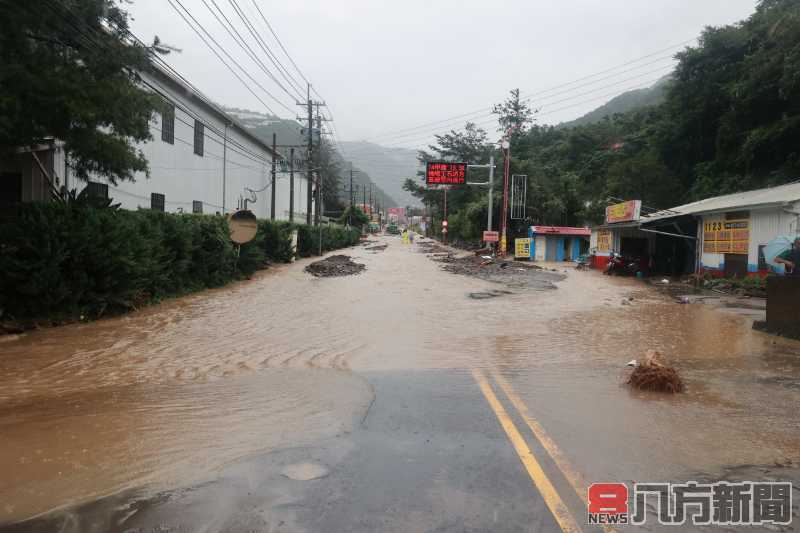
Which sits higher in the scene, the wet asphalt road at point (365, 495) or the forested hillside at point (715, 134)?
the forested hillside at point (715, 134)

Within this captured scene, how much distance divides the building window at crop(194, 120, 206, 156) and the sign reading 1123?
47.0 feet

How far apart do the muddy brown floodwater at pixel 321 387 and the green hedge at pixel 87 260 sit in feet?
2.03

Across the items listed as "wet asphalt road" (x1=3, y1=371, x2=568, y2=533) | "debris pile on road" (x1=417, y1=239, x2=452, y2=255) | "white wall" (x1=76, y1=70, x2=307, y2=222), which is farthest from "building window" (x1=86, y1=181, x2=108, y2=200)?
"debris pile on road" (x1=417, y1=239, x2=452, y2=255)

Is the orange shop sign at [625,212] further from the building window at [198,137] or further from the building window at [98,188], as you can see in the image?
the building window at [98,188]

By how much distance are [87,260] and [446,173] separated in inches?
1149

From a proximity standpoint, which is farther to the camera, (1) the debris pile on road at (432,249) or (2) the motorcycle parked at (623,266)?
(1) the debris pile on road at (432,249)

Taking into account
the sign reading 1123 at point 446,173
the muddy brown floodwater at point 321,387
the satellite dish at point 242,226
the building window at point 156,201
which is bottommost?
the muddy brown floodwater at point 321,387

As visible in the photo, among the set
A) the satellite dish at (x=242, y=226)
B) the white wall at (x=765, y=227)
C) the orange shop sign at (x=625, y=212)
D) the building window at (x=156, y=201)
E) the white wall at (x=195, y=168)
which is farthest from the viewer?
the orange shop sign at (x=625, y=212)

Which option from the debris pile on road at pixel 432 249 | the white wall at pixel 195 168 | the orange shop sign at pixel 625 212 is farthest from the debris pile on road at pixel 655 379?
the debris pile on road at pixel 432 249

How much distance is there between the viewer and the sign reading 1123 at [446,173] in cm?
3835

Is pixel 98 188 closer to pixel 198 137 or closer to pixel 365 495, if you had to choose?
pixel 198 137

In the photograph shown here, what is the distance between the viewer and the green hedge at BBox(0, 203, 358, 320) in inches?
407

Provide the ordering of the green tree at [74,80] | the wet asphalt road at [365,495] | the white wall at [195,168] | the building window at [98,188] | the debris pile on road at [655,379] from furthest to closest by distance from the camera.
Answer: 1. the white wall at [195,168]
2. the building window at [98,188]
3. the green tree at [74,80]
4. the debris pile on road at [655,379]
5. the wet asphalt road at [365,495]

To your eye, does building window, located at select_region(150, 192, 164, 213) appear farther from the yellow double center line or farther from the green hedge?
the yellow double center line
